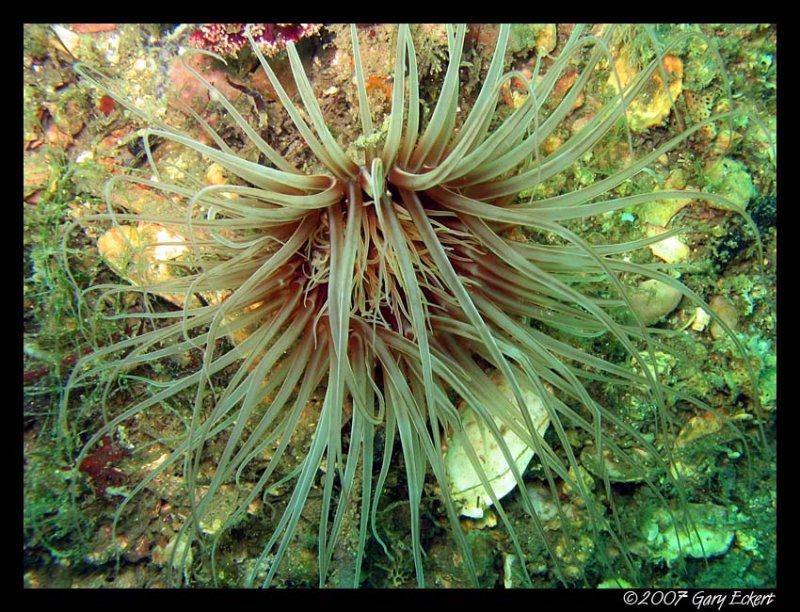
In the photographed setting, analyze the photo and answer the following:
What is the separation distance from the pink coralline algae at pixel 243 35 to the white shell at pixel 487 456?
209 cm

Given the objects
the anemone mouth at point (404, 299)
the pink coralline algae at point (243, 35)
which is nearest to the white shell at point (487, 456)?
the anemone mouth at point (404, 299)

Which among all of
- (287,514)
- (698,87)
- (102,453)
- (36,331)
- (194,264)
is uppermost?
(698,87)

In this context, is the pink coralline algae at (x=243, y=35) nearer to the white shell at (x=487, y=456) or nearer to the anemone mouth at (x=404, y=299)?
the anemone mouth at (x=404, y=299)

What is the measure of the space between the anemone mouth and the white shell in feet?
0.09

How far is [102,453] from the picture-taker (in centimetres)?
282

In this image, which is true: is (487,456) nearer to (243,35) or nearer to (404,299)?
(404,299)

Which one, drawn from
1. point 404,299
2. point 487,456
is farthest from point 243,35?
point 487,456

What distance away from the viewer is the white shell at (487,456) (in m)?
2.70

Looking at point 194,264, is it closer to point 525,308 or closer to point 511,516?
point 525,308

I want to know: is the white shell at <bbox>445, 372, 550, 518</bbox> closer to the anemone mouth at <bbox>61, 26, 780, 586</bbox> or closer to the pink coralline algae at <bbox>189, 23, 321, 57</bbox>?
the anemone mouth at <bbox>61, 26, 780, 586</bbox>

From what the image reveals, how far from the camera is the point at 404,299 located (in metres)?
2.54

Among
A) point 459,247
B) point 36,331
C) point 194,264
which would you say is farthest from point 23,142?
point 459,247

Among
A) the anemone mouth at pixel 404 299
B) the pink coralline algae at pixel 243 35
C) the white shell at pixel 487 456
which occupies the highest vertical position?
the pink coralline algae at pixel 243 35

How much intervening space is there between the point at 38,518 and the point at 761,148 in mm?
4709
